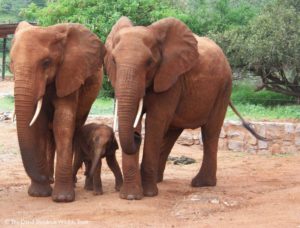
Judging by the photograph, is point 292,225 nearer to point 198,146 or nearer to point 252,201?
point 252,201

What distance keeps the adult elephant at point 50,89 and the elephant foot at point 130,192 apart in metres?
0.60

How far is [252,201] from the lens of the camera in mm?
7941

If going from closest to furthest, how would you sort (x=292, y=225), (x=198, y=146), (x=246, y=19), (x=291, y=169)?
(x=292, y=225) < (x=291, y=169) < (x=198, y=146) < (x=246, y=19)

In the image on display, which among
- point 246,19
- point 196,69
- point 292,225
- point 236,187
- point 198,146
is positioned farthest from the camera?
point 246,19

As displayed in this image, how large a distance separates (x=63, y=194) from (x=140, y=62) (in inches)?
71.0

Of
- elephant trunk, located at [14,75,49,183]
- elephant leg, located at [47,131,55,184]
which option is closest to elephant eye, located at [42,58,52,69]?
elephant trunk, located at [14,75,49,183]

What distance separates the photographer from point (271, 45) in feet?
56.9

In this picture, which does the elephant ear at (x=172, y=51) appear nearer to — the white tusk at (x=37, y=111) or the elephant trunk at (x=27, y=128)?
the white tusk at (x=37, y=111)

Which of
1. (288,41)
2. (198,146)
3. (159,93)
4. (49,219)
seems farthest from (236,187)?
(288,41)

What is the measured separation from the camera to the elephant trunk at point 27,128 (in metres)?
7.20

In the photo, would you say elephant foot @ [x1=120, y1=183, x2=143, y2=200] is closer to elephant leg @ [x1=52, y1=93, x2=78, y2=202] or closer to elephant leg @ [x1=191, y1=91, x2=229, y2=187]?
elephant leg @ [x1=52, y1=93, x2=78, y2=202]

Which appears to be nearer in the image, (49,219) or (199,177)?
(49,219)

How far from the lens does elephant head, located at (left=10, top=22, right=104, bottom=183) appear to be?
724 cm

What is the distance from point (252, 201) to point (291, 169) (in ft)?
13.3
